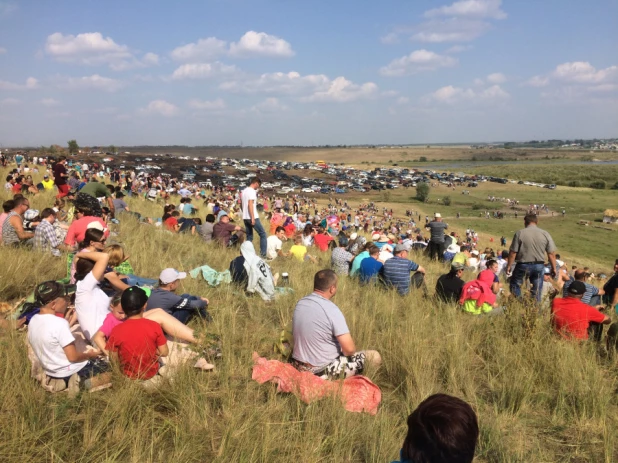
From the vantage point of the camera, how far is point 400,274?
21.2 feet

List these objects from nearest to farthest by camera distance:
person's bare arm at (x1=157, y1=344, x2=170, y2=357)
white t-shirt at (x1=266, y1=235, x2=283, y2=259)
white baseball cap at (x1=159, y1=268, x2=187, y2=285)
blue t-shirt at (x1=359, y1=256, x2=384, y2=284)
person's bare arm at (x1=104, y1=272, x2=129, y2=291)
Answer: person's bare arm at (x1=157, y1=344, x2=170, y2=357) → white baseball cap at (x1=159, y1=268, x2=187, y2=285) → person's bare arm at (x1=104, y1=272, x2=129, y2=291) → blue t-shirt at (x1=359, y1=256, x2=384, y2=284) → white t-shirt at (x1=266, y1=235, x2=283, y2=259)

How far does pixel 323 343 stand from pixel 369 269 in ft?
11.2

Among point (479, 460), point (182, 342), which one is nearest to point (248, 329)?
point (182, 342)

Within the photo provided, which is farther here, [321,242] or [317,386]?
[321,242]

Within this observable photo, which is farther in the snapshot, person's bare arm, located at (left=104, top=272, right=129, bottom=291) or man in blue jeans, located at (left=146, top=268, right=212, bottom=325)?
person's bare arm, located at (left=104, top=272, right=129, bottom=291)

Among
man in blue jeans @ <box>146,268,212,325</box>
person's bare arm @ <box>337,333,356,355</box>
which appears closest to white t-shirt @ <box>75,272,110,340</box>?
man in blue jeans @ <box>146,268,212,325</box>

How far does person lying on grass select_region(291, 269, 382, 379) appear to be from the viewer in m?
3.71

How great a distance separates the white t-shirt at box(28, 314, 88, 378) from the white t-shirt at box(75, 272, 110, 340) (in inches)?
29.9

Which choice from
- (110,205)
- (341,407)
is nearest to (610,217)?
(110,205)

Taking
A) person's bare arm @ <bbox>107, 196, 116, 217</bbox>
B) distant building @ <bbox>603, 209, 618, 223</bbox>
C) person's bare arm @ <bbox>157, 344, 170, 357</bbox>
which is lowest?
distant building @ <bbox>603, 209, 618, 223</bbox>

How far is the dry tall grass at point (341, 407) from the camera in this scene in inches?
102

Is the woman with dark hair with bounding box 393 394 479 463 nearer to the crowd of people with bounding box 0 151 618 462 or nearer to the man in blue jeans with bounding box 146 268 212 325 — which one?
the crowd of people with bounding box 0 151 618 462

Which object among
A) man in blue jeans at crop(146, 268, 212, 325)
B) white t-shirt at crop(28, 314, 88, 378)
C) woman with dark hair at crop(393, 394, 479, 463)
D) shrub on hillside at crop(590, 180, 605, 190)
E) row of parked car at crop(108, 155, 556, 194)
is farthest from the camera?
shrub on hillside at crop(590, 180, 605, 190)

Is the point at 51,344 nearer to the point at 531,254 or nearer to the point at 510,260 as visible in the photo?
the point at 510,260
